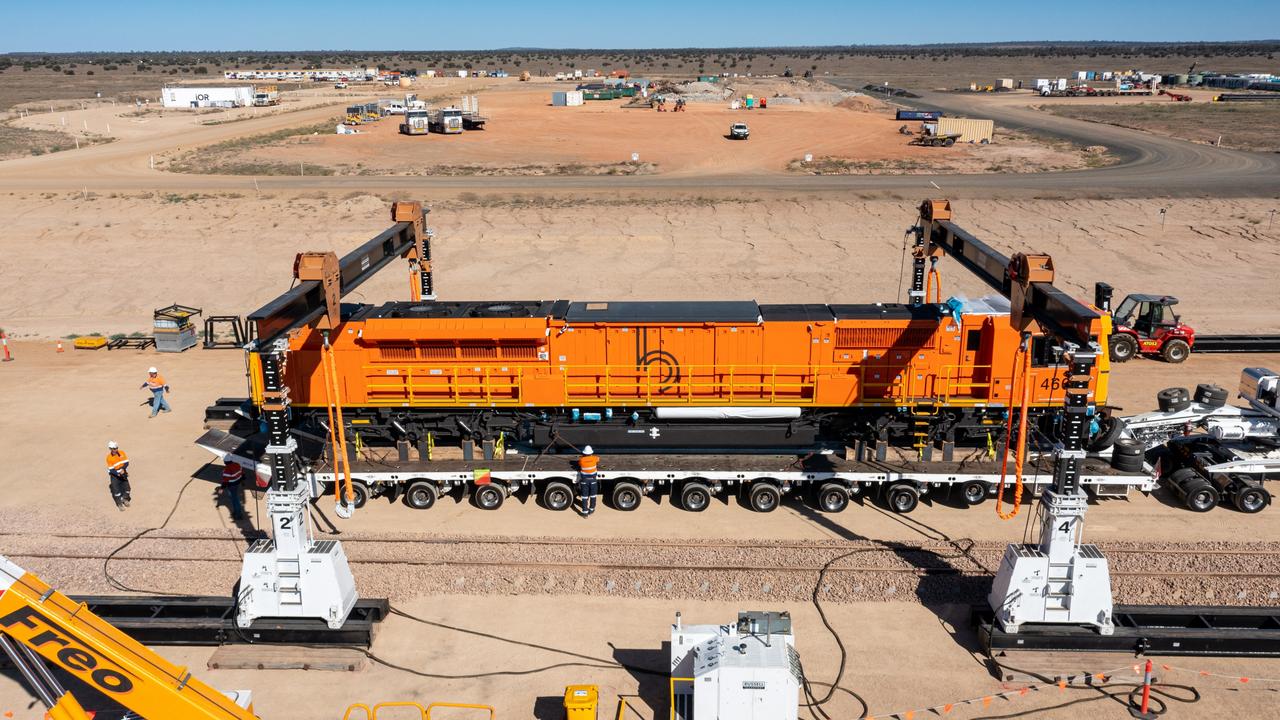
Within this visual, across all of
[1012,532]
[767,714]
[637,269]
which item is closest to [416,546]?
[767,714]

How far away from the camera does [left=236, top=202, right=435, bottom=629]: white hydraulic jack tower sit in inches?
538

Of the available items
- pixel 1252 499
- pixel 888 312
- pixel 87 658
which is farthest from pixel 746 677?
pixel 1252 499

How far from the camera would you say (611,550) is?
704 inches

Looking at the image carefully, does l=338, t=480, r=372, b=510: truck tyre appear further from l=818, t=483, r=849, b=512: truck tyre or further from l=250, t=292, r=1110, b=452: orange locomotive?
l=818, t=483, r=849, b=512: truck tyre

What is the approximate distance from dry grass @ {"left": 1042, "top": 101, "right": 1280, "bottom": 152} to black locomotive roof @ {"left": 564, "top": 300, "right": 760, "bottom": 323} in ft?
223

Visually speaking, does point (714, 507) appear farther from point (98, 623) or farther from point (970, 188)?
point (970, 188)

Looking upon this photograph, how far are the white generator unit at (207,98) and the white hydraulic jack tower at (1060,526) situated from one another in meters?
113

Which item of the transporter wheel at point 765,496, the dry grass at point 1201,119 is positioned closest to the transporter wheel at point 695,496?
the transporter wheel at point 765,496

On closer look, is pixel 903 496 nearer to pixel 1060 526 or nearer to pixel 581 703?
pixel 1060 526

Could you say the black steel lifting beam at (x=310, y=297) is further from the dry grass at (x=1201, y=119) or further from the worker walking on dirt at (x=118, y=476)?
the dry grass at (x=1201, y=119)

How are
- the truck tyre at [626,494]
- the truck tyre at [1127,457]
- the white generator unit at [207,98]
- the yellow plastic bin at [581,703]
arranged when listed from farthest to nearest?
the white generator unit at [207,98] → the truck tyre at [626,494] → the truck tyre at [1127,457] → the yellow plastic bin at [581,703]

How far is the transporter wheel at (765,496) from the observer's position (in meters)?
19.3

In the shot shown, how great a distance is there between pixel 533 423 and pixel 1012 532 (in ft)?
35.1

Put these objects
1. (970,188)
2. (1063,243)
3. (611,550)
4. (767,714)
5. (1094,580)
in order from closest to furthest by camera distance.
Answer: (767,714) → (1094,580) → (611,550) → (1063,243) → (970,188)
